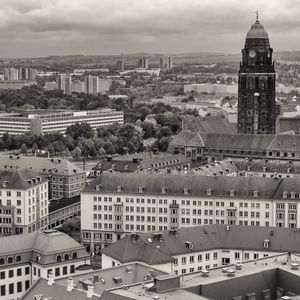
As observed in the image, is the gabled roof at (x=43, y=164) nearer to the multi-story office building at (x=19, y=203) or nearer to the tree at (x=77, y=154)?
the multi-story office building at (x=19, y=203)

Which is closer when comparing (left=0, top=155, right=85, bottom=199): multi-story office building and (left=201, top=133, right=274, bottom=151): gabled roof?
(left=0, top=155, right=85, bottom=199): multi-story office building

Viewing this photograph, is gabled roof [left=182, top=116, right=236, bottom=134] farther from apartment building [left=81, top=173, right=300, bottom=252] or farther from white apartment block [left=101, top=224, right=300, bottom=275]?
white apartment block [left=101, top=224, right=300, bottom=275]

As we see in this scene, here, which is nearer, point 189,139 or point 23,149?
point 189,139

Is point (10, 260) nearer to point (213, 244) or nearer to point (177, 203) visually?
point (213, 244)

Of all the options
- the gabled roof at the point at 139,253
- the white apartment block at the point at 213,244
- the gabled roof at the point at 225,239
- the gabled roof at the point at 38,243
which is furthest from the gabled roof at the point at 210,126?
the gabled roof at the point at 139,253

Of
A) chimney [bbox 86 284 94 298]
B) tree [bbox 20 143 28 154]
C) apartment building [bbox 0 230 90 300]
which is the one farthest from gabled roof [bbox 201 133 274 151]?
chimney [bbox 86 284 94 298]

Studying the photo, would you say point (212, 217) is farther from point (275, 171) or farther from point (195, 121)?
point (195, 121)

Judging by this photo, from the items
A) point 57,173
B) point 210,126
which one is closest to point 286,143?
point 210,126

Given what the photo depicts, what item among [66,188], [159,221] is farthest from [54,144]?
[159,221]
